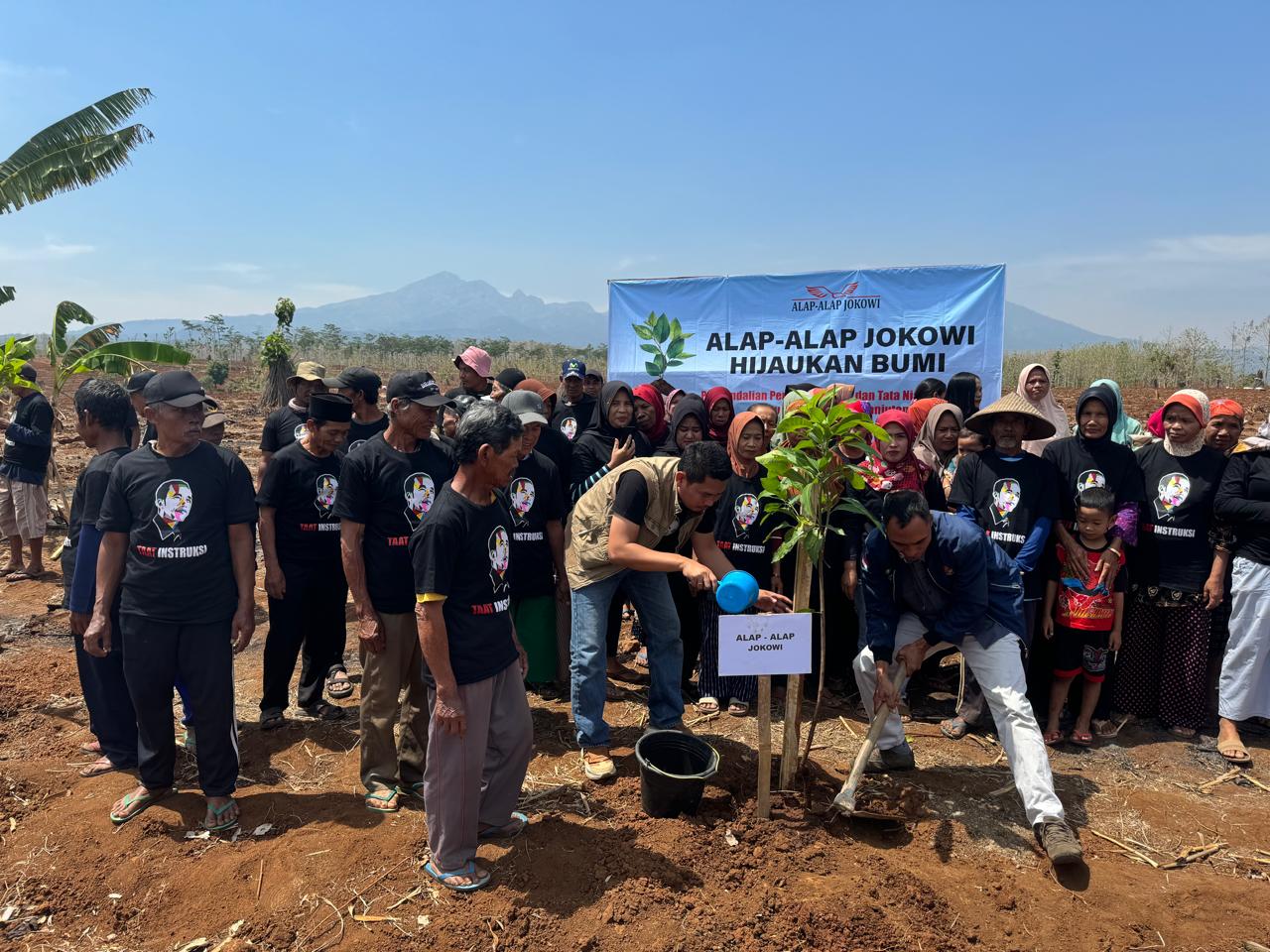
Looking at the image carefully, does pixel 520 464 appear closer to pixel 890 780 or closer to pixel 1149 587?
pixel 890 780

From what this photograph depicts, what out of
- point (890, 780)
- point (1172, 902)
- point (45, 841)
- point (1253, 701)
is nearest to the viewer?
point (1172, 902)

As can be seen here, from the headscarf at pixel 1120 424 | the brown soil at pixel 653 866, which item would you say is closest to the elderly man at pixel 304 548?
the brown soil at pixel 653 866

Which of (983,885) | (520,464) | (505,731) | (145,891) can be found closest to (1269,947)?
(983,885)

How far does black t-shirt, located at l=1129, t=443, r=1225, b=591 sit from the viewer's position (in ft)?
14.2

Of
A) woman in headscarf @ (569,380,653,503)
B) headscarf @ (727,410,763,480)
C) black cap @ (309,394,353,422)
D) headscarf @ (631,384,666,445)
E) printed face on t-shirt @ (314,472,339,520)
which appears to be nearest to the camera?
black cap @ (309,394,353,422)

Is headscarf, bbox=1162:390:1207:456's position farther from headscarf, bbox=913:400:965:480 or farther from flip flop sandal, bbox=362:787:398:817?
flip flop sandal, bbox=362:787:398:817

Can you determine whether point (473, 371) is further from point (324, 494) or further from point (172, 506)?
point (172, 506)

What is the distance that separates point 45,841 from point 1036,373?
637 cm

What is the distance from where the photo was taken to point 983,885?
122 inches

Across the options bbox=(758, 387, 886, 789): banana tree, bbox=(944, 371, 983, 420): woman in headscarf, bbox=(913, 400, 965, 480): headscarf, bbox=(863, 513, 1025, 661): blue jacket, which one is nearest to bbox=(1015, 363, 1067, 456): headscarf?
bbox=(913, 400, 965, 480): headscarf

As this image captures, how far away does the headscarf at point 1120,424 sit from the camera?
4504 millimetres

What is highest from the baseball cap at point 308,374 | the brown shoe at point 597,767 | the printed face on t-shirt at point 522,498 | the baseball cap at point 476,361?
the baseball cap at point 476,361

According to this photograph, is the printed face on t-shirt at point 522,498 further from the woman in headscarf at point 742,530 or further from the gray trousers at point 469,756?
the gray trousers at point 469,756

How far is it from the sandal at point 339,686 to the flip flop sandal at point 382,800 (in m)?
1.41
